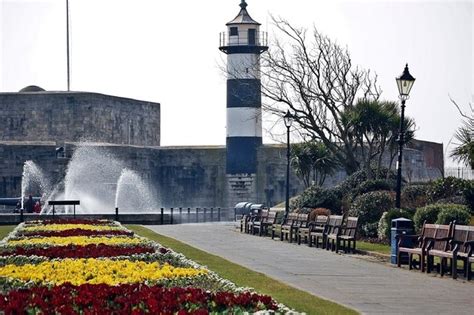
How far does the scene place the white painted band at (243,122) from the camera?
57.3 meters

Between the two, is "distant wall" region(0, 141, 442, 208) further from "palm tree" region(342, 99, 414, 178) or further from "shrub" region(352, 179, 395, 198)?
"shrub" region(352, 179, 395, 198)

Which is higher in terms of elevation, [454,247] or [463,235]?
[463,235]

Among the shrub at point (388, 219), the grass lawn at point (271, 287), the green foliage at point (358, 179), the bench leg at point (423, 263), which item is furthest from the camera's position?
the green foliage at point (358, 179)

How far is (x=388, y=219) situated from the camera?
26.1 m

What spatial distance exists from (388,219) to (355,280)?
8.91 metres

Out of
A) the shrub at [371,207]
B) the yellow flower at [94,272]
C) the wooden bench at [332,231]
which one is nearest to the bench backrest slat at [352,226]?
the wooden bench at [332,231]

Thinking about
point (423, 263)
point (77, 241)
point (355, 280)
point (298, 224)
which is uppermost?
point (298, 224)

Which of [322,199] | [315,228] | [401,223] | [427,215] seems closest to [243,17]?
[322,199]

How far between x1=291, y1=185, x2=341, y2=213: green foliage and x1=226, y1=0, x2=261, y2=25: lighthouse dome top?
23928 mm

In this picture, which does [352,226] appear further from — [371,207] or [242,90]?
[242,90]

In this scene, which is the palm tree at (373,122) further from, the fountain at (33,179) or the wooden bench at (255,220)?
the fountain at (33,179)

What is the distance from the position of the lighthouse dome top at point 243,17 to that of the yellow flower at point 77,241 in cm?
3596

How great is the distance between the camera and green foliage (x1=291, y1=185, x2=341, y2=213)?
116 feet

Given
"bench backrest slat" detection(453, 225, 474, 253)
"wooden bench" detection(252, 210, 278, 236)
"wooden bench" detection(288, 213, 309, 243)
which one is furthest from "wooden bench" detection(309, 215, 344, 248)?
"bench backrest slat" detection(453, 225, 474, 253)
